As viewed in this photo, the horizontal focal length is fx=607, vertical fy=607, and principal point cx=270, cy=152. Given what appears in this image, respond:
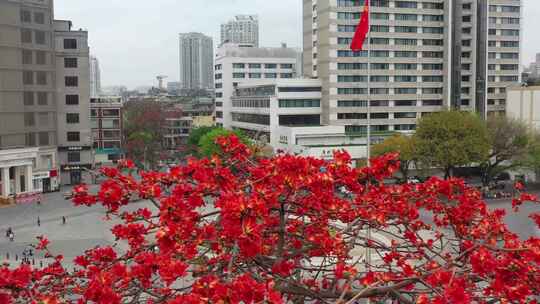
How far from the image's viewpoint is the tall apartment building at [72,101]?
51219mm

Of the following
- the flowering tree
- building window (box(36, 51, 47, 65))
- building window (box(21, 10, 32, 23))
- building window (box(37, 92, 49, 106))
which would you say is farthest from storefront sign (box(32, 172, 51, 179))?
the flowering tree

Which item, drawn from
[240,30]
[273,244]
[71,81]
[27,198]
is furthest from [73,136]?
[240,30]

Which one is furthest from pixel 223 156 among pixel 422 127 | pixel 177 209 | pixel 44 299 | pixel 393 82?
pixel 393 82

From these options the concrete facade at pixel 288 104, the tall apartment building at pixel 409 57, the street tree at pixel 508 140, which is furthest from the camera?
the concrete facade at pixel 288 104

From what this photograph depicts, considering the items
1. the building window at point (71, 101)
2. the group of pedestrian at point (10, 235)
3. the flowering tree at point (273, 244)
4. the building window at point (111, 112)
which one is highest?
the building window at point (71, 101)

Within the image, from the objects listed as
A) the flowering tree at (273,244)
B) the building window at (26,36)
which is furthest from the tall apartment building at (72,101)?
the flowering tree at (273,244)

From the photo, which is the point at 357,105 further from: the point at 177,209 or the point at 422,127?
the point at 177,209

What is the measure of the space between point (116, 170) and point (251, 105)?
56831 mm

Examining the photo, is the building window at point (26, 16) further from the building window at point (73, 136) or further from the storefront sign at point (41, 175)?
the storefront sign at point (41, 175)

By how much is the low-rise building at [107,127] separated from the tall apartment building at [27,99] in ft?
70.6

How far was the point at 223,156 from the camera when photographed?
28.5ft

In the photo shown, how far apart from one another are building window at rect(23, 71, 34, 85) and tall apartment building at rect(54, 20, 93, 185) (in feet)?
14.2

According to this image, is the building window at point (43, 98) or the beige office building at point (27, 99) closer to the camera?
the beige office building at point (27, 99)

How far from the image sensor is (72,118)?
5138cm
